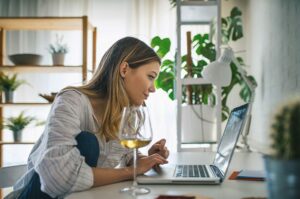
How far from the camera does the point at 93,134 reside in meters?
1.01

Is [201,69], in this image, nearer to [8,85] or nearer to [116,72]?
[116,72]

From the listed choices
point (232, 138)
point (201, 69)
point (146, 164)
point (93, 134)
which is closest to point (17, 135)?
point (201, 69)

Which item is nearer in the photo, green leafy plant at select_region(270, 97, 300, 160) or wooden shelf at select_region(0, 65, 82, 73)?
green leafy plant at select_region(270, 97, 300, 160)

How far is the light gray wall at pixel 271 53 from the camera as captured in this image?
59.5 inches

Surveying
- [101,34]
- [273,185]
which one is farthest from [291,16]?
[101,34]

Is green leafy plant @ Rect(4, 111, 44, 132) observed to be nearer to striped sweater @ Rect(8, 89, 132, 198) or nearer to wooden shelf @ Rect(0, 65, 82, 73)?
wooden shelf @ Rect(0, 65, 82, 73)

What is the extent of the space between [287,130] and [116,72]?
896mm

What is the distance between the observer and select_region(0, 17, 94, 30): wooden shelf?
255cm

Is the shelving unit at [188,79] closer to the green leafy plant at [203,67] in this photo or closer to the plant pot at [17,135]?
the green leafy plant at [203,67]

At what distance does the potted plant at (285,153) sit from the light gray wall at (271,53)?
0.62m

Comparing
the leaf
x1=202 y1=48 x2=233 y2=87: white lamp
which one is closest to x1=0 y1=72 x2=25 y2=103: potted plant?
the leaf

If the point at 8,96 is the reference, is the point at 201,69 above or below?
above

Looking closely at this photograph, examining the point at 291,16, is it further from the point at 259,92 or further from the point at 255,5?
the point at 255,5

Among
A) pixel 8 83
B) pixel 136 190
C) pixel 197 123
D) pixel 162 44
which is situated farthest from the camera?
pixel 162 44
